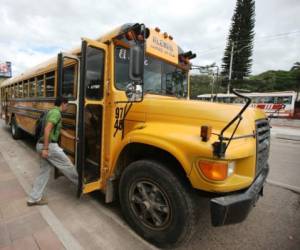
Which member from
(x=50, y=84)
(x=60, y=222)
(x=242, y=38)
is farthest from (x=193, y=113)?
(x=242, y=38)

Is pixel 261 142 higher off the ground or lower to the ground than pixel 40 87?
lower

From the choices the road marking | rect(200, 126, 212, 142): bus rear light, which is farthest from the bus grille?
the road marking

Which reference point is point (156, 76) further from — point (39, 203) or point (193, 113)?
point (39, 203)

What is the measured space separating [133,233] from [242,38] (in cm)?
3866

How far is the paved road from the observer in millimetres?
2475

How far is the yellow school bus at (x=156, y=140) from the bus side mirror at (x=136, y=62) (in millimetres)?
11

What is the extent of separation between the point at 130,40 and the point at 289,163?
5724mm

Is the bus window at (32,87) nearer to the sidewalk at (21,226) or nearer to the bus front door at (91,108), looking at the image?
the sidewalk at (21,226)

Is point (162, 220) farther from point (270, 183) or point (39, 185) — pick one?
point (270, 183)

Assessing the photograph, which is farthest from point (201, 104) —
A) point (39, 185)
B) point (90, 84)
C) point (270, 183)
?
point (270, 183)

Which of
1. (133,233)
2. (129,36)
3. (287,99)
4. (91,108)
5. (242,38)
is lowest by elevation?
(133,233)

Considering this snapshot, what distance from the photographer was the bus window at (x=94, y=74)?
113 inches

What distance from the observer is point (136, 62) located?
2385mm

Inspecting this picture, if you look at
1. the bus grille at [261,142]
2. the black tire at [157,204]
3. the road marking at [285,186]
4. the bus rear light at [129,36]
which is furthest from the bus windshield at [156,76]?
the road marking at [285,186]
